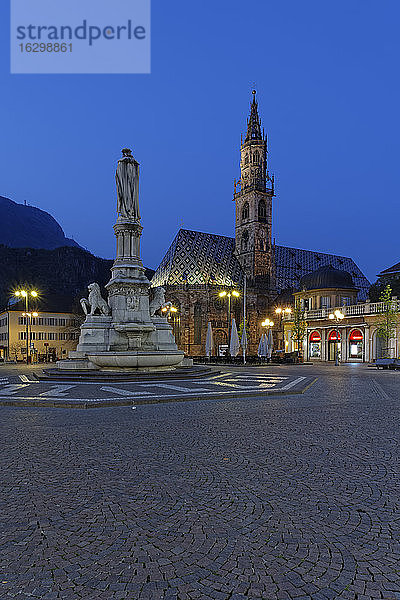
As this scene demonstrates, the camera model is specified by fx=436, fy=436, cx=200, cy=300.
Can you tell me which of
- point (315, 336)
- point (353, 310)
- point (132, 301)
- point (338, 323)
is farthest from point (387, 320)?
point (132, 301)

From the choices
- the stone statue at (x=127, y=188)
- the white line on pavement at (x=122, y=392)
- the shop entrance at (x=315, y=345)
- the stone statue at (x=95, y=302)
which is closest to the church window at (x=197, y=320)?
A: the shop entrance at (x=315, y=345)

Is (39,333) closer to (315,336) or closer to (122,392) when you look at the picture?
(315,336)

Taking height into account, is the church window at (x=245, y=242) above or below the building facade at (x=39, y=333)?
above

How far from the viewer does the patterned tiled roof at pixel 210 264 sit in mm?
81250

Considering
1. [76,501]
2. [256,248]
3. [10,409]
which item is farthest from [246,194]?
[76,501]

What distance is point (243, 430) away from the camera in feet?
29.0

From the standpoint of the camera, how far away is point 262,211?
92188 mm

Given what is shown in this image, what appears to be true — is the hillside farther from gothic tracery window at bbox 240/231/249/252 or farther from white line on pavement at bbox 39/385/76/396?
white line on pavement at bbox 39/385/76/396

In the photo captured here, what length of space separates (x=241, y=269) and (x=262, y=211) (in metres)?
13.5

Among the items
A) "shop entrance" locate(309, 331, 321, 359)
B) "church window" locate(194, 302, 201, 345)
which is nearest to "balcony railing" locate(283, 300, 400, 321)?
"shop entrance" locate(309, 331, 321, 359)

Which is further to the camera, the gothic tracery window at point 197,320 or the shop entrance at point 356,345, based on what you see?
the gothic tracery window at point 197,320

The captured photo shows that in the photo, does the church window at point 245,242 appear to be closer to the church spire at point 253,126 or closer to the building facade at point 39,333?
the church spire at point 253,126

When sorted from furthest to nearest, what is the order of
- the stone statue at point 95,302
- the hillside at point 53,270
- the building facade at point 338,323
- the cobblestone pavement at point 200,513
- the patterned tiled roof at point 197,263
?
1. the hillside at point 53,270
2. the patterned tiled roof at point 197,263
3. the building facade at point 338,323
4. the stone statue at point 95,302
5. the cobblestone pavement at point 200,513

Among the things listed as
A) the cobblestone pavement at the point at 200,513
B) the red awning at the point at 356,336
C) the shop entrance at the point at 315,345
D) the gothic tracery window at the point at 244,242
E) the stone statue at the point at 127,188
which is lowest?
the shop entrance at the point at 315,345
